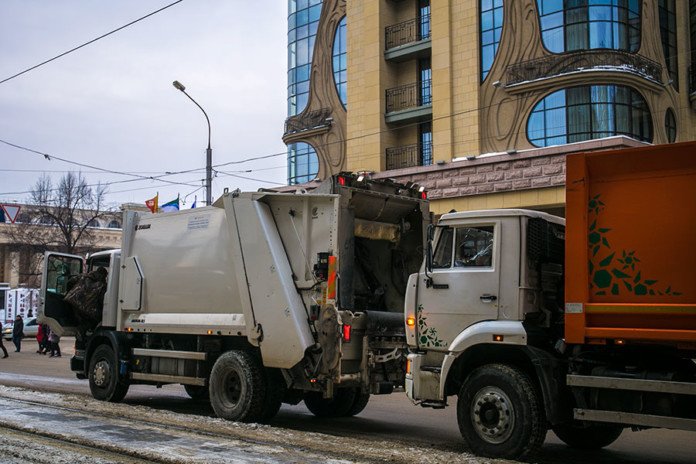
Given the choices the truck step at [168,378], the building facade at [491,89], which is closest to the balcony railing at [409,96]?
the building facade at [491,89]

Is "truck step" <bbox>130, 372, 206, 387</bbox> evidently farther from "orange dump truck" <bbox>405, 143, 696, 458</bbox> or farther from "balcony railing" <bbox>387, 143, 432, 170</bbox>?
"balcony railing" <bbox>387, 143, 432, 170</bbox>

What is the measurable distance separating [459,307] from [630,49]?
18403mm

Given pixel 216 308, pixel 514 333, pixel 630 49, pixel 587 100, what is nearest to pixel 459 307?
pixel 514 333

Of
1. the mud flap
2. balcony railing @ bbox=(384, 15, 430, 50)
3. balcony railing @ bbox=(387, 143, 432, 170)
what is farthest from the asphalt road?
balcony railing @ bbox=(384, 15, 430, 50)

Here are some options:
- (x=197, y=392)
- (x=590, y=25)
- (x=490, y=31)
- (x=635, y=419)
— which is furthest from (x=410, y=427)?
(x=490, y=31)

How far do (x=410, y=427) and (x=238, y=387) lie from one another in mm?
2470

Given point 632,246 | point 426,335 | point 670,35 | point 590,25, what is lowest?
point 426,335

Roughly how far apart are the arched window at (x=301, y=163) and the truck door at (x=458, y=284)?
22965 millimetres

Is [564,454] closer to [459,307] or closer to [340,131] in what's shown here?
[459,307]

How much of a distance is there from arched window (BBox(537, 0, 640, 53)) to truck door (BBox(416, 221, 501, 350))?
17080mm

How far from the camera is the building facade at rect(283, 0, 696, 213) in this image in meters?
23.7

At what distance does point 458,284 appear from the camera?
8.72 metres

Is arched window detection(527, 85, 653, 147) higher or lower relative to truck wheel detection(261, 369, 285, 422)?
higher

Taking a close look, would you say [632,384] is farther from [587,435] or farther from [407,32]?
[407,32]
